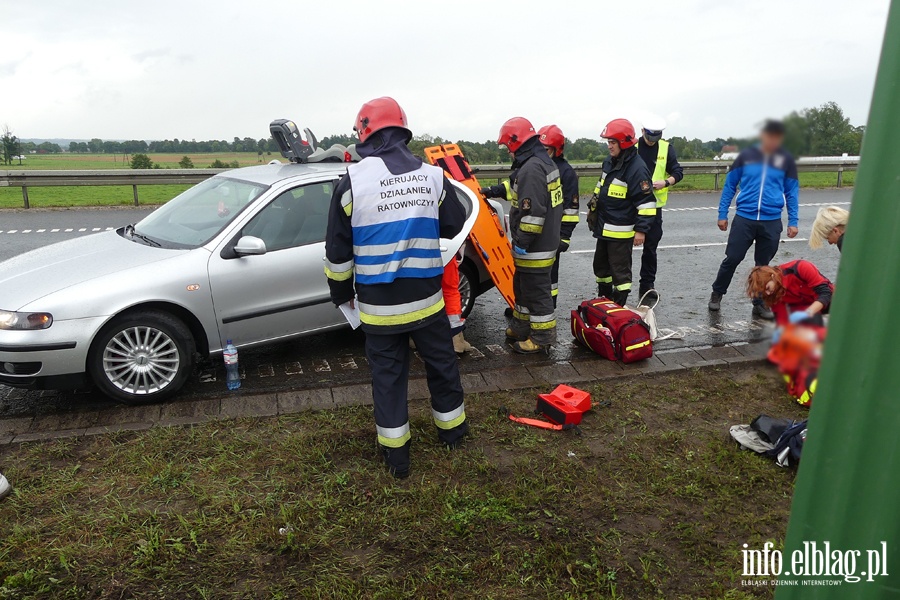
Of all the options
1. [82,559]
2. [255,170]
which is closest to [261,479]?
[82,559]

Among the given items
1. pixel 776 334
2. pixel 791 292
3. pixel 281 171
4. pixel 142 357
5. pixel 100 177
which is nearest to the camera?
pixel 776 334

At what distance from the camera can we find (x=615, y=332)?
5660 millimetres

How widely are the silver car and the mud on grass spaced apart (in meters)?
0.56

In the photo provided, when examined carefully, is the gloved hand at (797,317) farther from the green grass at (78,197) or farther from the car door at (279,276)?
the green grass at (78,197)

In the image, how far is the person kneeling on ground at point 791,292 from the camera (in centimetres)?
142

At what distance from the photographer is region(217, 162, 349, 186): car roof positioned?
5.61m

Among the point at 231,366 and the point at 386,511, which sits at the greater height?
the point at 231,366

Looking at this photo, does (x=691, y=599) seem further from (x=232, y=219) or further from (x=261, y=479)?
(x=232, y=219)

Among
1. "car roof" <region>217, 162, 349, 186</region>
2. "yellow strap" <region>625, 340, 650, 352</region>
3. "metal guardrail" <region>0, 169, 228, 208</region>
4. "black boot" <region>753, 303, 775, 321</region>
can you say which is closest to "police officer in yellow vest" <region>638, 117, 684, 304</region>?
"yellow strap" <region>625, 340, 650, 352</region>

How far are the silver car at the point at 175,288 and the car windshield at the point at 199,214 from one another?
0.01 metres

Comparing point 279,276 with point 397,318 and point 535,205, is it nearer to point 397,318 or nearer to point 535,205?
point 397,318

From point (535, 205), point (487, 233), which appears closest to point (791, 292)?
point (535, 205)

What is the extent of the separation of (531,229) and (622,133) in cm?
141

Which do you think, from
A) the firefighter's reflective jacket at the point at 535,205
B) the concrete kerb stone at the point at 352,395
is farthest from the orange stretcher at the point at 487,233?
the concrete kerb stone at the point at 352,395
